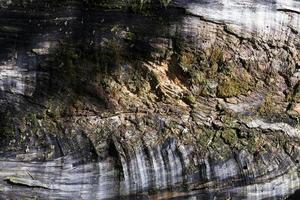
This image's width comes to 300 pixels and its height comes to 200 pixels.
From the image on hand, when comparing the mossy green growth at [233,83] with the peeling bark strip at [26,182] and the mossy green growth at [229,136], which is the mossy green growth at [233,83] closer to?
the mossy green growth at [229,136]

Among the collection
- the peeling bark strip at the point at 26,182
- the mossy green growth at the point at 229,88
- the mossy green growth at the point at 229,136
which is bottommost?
the peeling bark strip at the point at 26,182

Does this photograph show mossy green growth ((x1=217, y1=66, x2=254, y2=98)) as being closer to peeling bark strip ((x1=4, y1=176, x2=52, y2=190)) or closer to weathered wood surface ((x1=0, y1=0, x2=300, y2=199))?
weathered wood surface ((x1=0, y1=0, x2=300, y2=199))

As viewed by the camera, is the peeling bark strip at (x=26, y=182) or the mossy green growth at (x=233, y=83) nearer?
the peeling bark strip at (x=26, y=182)

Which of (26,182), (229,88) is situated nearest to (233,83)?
(229,88)

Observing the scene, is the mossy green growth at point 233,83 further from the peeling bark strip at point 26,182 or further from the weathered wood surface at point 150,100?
the peeling bark strip at point 26,182

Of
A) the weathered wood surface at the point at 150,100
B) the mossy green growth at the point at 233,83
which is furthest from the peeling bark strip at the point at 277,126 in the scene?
the mossy green growth at the point at 233,83

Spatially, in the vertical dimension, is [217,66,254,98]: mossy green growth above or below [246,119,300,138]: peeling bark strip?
above

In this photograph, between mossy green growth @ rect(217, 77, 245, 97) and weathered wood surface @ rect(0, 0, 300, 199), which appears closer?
weathered wood surface @ rect(0, 0, 300, 199)

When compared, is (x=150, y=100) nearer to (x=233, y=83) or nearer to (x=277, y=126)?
(x=233, y=83)

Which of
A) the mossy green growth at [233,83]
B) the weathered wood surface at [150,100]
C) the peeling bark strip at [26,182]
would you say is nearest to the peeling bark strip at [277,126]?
the weathered wood surface at [150,100]

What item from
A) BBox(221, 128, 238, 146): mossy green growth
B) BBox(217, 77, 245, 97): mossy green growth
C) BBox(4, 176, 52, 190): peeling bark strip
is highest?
BBox(217, 77, 245, 97): mossy green growth

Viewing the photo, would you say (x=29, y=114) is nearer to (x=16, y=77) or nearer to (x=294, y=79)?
(x=16, y=77)

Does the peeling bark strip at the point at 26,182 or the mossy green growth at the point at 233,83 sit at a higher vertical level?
the mossy green growth at the point at 233,83

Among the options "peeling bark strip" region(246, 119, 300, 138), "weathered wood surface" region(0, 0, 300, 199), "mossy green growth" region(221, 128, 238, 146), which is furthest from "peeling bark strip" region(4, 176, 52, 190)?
"peeling bark strip" region(246, 119, 300, 138)
